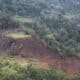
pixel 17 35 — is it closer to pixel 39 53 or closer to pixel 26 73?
pixel 39 53

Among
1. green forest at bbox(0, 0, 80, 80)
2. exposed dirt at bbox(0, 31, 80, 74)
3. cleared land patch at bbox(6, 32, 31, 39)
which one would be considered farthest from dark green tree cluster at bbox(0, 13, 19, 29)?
exposed dirt at bbox(0, 31, 80, 74)

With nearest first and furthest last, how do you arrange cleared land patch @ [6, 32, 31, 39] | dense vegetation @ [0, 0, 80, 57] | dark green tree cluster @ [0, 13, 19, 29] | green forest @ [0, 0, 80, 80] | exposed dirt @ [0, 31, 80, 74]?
green forest @ [0, 0, 80, 80] → exposed dirt @ [0, 31, 80, 74] → dense vegetation @ [0, 0, 80, 57] → cleared land patch @ [6, 32, 31, 39] → dark green tree cluster @ [0, 13, 19, 29]

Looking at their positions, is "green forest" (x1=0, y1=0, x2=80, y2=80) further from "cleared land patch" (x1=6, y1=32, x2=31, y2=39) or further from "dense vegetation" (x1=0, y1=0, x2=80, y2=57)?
"cleared land patch" (x1=6, y1=32, x2=31, y2=39)

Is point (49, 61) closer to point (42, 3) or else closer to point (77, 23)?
point (77, 23)

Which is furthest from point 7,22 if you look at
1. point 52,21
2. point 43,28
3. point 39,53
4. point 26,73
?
point 26,73

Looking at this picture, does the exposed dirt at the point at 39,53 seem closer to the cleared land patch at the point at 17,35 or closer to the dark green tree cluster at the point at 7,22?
the cleared land patch at the point at 17,35

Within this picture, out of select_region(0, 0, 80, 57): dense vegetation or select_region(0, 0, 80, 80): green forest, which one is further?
select_region(0, 0, 80, 57): dense vegetation
